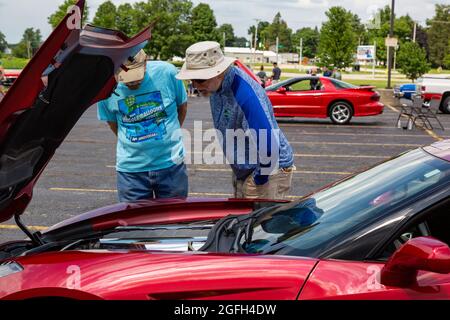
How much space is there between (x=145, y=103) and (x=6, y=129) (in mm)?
1847

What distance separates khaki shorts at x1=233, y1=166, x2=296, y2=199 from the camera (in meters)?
4.12

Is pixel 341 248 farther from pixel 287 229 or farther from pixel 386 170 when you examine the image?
pixel 386 170

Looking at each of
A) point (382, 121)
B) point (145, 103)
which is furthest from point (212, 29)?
point (145, 103)

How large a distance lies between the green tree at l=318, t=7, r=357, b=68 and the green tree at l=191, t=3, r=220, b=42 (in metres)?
43.1

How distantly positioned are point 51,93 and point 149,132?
168 cm

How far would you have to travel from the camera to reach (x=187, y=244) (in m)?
3.09

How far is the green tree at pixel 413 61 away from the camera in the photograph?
35656 millimetres

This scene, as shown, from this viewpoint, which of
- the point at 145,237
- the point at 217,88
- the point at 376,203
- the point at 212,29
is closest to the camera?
the point at 376,203

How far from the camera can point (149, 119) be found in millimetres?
4480

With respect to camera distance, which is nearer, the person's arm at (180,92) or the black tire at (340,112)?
the person's arm at (180,92)

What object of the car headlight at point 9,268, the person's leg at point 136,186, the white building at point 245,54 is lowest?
the white building at point 245,54

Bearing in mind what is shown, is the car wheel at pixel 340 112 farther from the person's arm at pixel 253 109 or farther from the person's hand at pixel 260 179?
the person's arm at pixel 253 109

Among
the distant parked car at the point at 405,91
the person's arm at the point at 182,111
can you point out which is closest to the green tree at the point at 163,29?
the distant parked car at the point at 405,91

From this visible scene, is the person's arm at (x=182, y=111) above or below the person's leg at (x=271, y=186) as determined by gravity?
above
